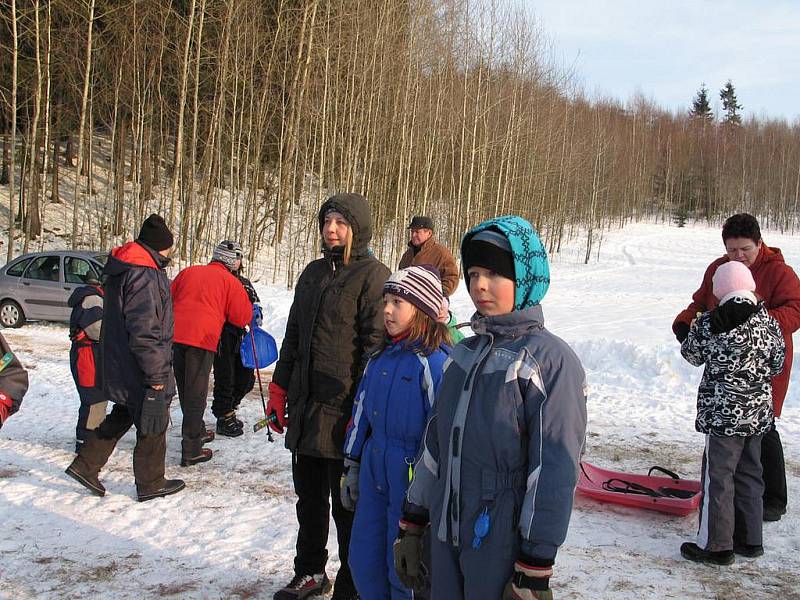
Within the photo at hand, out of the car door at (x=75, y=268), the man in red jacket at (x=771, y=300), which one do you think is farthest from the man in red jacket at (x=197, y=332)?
the car door at (x=75, y=268)

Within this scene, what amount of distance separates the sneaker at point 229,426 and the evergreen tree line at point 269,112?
11.8 m

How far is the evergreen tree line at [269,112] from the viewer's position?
1952cm

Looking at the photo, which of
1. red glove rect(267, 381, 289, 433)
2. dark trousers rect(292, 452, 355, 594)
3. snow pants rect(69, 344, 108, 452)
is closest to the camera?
dark trousers rect(292, 452, 355, 594)

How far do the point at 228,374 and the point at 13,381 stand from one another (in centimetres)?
403

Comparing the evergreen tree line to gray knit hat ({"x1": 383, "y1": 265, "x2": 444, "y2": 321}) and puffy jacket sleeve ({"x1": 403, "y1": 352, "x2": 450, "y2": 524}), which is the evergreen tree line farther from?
puffy jacket sleeve ({"x1": 403, "y1": 352, "x2": 450, "y2": 524})

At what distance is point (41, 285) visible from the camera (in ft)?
45.9

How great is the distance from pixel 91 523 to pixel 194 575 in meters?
1.16

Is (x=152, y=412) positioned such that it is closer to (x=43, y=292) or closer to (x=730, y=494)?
(x=730, y=494)

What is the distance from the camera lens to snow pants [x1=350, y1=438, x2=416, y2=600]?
2906 millimetres

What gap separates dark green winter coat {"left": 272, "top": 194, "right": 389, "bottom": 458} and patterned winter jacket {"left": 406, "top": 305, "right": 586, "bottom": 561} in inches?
49.7

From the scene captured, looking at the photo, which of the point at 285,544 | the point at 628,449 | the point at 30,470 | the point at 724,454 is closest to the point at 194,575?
the point at 285,544

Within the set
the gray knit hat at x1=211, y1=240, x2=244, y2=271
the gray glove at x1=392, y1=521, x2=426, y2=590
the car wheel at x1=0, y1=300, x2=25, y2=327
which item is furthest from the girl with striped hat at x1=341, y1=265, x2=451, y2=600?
the car wheel at x1=0, y1=300, x2=25, y2=327

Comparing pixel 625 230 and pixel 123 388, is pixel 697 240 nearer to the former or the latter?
pixel 625 230

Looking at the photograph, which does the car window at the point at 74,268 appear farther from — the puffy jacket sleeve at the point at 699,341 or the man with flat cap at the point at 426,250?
the puffy jacket sleeve at the point at 699,341
